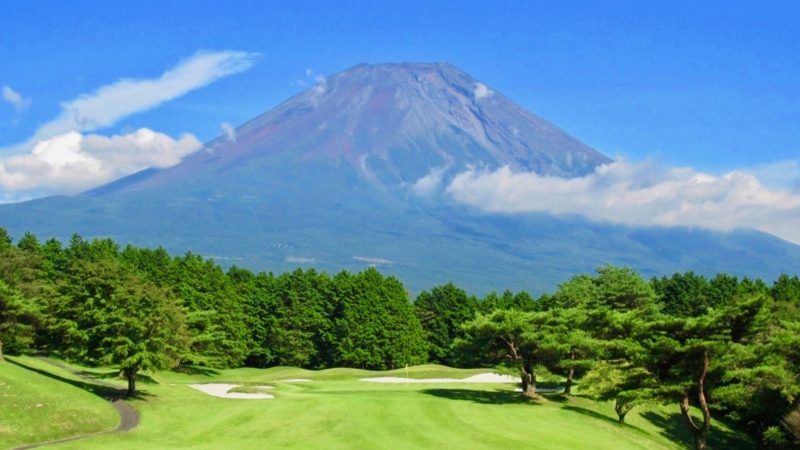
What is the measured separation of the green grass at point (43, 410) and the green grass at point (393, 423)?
2052mm

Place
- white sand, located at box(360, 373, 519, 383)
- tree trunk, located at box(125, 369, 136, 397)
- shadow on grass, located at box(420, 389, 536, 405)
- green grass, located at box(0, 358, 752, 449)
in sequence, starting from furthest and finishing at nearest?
white sand, located at box(360, 373, 519, 383) < shadow on grass, located at box(420, 389, 536, 405) < tree trunk, located at box(125, 369, 136, 397) < green grass, located at box(0, 358, 752, 449)

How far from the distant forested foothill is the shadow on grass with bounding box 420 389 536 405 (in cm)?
144

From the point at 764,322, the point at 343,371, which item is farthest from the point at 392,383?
the point at 764,322

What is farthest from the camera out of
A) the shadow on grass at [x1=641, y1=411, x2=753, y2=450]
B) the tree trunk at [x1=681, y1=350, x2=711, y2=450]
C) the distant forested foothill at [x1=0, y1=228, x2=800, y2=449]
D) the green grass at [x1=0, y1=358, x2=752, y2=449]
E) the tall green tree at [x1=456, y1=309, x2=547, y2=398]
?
the tall green tree at [x1=456, y1=309, x2=547, y2=398]

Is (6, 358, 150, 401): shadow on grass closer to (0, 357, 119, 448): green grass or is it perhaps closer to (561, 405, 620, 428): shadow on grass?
(0, 357, 119, 448): green grass

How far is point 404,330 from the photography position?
90.6 metres

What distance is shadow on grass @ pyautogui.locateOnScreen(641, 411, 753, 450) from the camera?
1986 inches

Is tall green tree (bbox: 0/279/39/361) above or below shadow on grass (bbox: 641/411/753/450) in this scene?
above

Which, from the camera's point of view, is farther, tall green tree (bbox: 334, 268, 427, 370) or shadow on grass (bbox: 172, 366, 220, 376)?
tall green tree (bbox: 334, 268, 427, 370)

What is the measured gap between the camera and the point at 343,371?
7825cm

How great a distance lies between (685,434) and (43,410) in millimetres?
39588

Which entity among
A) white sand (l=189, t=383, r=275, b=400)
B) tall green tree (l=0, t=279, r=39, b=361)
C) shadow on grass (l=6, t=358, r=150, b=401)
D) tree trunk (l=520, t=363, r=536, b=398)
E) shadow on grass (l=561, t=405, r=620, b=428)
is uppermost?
tall green tree (l=0, t=279, r=39, b=361)

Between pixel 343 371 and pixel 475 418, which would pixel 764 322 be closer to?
pixel 475 418

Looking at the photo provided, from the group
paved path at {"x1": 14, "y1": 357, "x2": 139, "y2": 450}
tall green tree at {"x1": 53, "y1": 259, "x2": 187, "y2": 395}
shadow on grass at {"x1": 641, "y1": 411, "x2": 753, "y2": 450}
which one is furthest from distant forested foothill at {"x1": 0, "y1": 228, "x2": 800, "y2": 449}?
paved path at {"x1": 14, "y1": 357, "x2": 139, "y2": 450}
